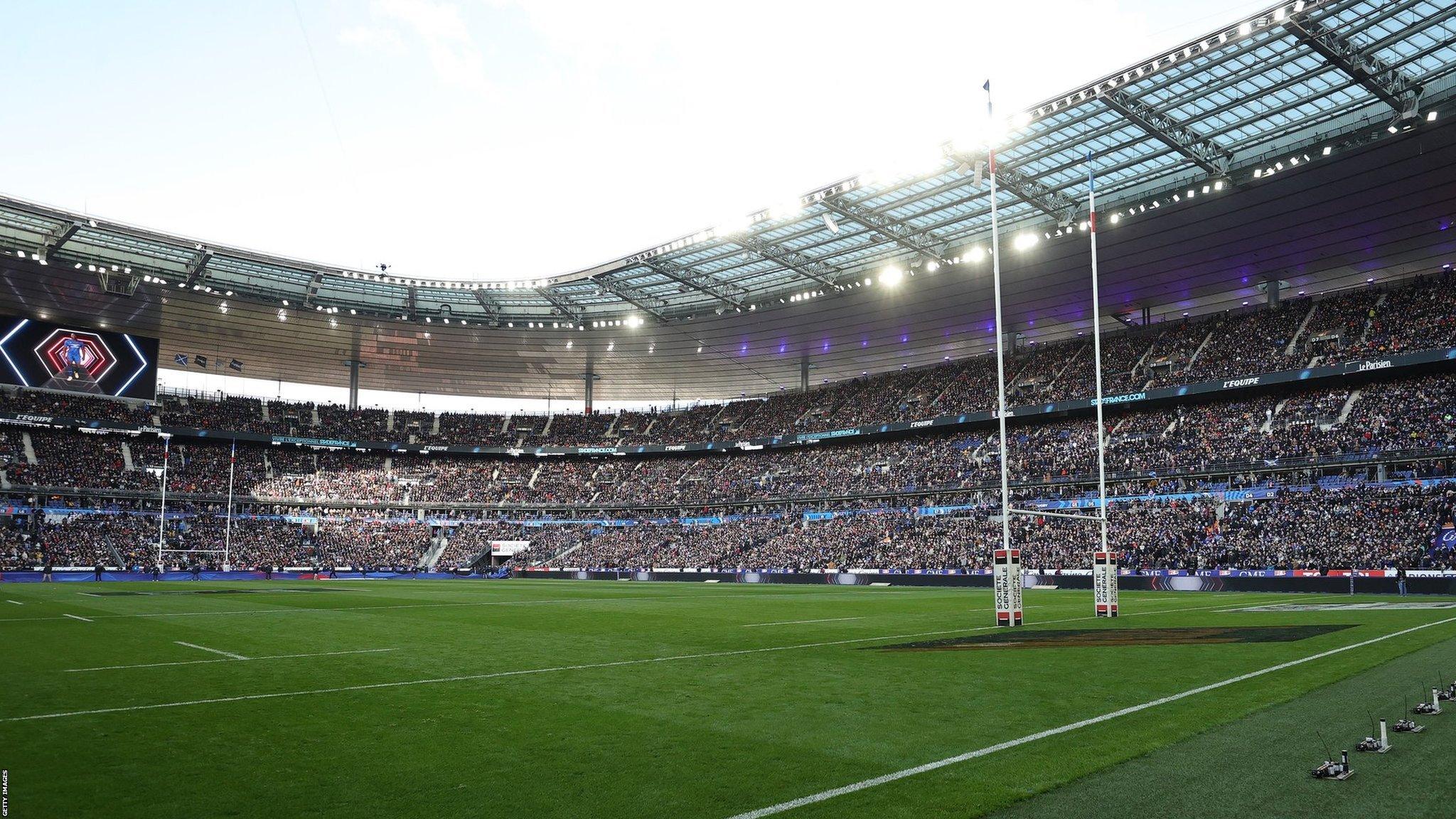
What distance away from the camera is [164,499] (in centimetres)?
6181

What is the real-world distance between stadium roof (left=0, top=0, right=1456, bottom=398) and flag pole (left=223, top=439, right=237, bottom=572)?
10.6m

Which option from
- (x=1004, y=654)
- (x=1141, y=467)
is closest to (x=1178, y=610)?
(x=1004, y=654)

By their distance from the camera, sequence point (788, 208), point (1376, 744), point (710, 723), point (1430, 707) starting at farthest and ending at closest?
point (788, 208), point (710, 723), point (1430, 707), point (1376, 744)

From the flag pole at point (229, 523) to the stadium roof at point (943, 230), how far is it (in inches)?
419

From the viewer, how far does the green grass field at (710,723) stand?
598 centimetres

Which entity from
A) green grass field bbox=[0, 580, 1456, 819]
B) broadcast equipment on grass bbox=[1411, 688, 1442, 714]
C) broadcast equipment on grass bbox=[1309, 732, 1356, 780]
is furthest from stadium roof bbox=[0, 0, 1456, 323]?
broadcast equipment on grass bbox=[1309, 732, 1356, 780]

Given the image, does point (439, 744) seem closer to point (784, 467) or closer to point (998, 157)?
point (998, 157)

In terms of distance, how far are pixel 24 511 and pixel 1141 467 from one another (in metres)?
72.9

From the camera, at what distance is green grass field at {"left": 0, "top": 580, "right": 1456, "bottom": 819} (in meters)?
5.98

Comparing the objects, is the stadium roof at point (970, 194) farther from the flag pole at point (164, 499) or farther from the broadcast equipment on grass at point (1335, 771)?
the broadcast equipment on grass at point (1335, 771)

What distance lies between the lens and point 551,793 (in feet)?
20.3

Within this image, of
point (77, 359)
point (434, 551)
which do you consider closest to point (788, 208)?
point (434, 551)

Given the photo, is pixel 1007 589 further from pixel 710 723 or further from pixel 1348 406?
pixel 1348 406

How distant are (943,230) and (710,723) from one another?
1747 inches
